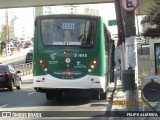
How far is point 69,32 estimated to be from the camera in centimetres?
1684

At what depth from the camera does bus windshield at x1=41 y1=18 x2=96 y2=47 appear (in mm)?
16797

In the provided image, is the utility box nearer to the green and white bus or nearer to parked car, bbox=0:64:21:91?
the green and white bus

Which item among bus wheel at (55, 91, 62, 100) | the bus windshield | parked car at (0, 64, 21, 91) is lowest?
bus wheel at (55, 91, 62, 100)

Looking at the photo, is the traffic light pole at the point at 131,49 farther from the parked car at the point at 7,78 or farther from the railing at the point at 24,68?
the railing at the point at 24,68

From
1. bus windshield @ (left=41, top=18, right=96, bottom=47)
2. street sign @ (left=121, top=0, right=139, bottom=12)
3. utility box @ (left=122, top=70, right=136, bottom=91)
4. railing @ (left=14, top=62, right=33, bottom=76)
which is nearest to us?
utility box @ (left=122, top=70, right=136, bottom=91)

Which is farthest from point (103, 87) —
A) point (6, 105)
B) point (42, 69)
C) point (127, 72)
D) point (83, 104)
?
point (127, 72)

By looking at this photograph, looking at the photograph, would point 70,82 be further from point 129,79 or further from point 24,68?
point 24,68

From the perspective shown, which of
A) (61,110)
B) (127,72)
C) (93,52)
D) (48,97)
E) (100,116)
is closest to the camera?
(127,72)

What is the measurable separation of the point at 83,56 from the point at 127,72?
5.78 meters

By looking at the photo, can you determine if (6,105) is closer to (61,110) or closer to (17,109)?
(17,109)

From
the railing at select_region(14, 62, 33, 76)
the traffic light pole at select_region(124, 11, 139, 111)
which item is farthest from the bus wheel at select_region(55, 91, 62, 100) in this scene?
the railing at select_region(14, 62, 33, 76)

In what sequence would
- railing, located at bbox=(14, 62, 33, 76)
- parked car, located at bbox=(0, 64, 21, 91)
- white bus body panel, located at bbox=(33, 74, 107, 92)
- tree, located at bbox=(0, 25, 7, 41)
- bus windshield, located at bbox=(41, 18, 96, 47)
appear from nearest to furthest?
white bus body panel, located at bbox=(33, 74, 107, 92), bus windshield, located at bbox=(41, 18, 96, 47), parked car, located at bbox=(0, 64, 21, 91), railing, located at bbox=(14, 62, 33, 76), tree, located at bbox=(0, 25, 7, 41)

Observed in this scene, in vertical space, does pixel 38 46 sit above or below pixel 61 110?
above

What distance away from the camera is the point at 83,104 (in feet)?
56.9
